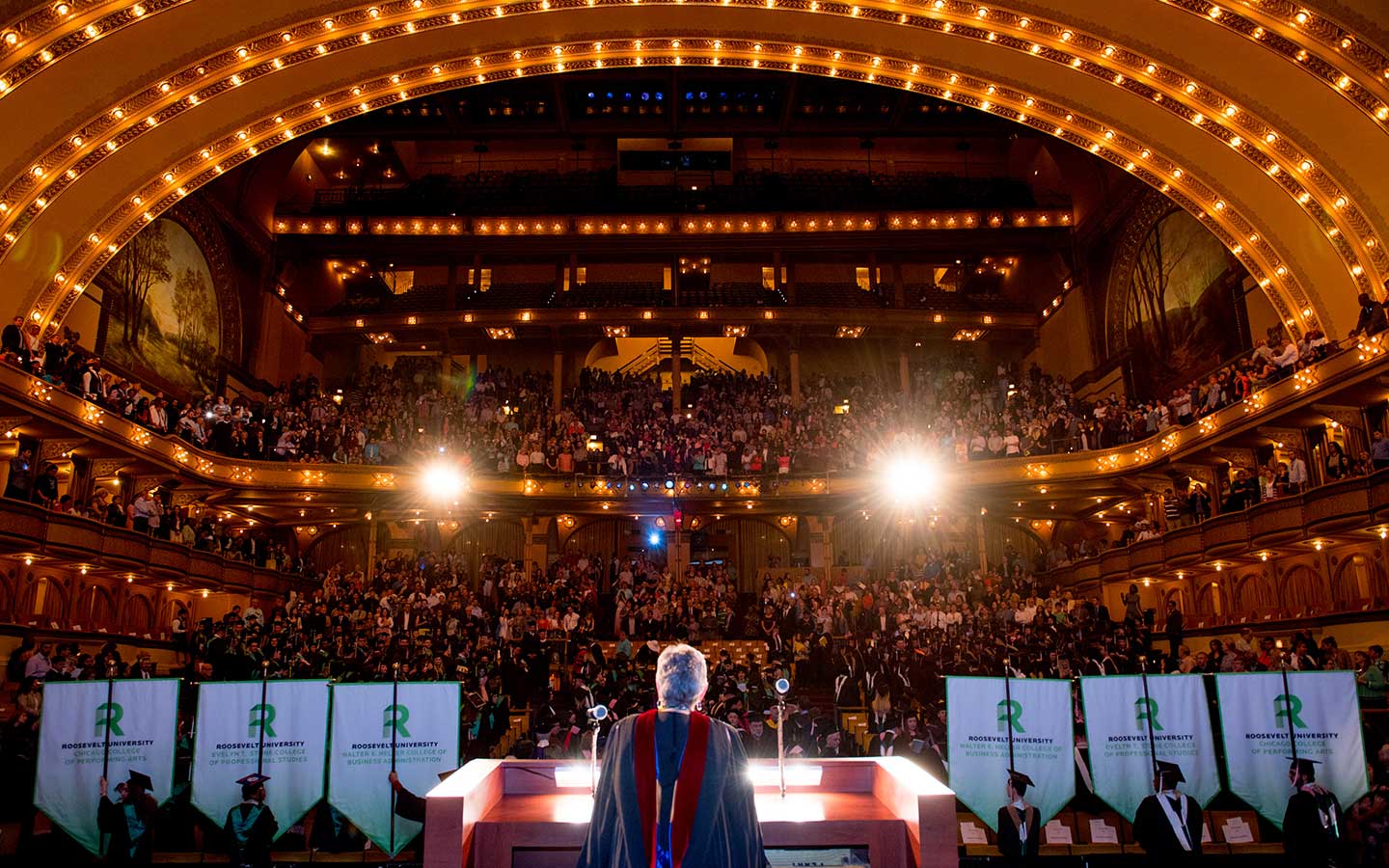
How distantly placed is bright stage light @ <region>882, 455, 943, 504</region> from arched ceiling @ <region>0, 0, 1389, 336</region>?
763 cm

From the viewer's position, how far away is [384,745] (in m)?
7.29

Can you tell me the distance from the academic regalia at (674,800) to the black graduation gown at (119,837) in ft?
17.7

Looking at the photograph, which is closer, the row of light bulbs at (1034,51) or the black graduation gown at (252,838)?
the black graduation gown at (252,838)

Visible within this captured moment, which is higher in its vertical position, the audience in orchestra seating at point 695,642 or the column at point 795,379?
the column at point 795,379

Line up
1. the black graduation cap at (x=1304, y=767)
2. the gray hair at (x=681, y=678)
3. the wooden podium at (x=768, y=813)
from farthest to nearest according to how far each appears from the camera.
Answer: the black graduation cap at (x=1304, y=767), the wooden podium at (x=768, y=813), the gray hair at (x=681, y=678)

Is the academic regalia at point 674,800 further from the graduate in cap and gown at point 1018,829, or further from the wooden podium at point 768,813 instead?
the graduate in cap and gown at point 1018,829

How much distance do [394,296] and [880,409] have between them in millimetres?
14954

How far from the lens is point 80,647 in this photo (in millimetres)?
16734

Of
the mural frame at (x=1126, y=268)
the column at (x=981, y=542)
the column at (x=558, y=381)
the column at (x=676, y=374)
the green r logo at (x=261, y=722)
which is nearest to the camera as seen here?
the green r logo at (x=261, y=722)

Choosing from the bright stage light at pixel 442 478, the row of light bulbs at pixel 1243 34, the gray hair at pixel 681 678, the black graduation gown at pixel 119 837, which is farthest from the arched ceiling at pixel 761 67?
the gray hair at pixel 681 678

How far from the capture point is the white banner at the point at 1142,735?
7.45 metres

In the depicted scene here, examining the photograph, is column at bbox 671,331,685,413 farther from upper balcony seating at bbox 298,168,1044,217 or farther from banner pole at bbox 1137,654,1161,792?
banner pole at bbox 1137,654,1161,792

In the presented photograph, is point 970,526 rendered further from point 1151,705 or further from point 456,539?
point 1151,705

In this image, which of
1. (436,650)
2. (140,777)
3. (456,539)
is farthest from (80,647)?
(140,777)
